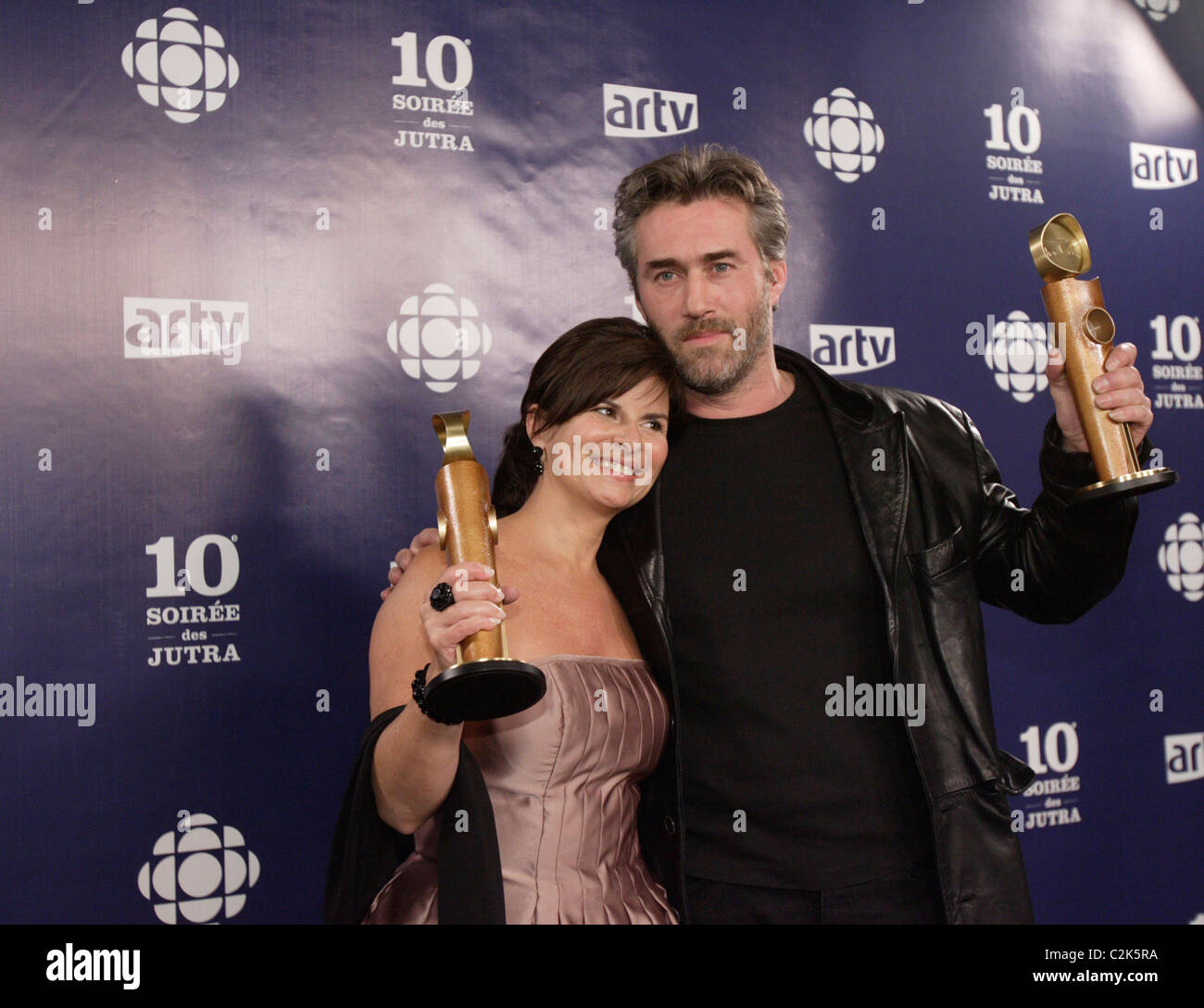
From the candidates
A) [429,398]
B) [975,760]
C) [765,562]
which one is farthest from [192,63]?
[975,760]

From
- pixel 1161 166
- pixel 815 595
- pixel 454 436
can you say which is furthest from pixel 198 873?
pixel 1161 166

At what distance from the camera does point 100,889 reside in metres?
2.46

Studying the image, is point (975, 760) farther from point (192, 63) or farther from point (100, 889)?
point (192, 63)

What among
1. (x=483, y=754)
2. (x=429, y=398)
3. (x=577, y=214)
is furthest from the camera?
(x=577, y=214)

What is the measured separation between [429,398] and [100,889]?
4.57 feet

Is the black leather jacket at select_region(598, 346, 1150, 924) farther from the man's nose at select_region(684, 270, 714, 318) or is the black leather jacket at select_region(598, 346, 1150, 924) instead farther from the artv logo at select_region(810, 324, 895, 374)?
the artv logo at select_region(810, 324, 895, 374)

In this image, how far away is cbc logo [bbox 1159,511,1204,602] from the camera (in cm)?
364

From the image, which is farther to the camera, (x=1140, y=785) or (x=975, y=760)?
(x=1140, y=785)

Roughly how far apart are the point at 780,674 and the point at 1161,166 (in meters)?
2.84

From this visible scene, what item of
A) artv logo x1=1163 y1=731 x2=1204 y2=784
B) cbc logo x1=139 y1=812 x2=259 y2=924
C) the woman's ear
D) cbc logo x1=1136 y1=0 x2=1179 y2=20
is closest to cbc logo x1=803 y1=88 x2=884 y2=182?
cbc logo x1=1136 y1=0 x2=1179 y2=20

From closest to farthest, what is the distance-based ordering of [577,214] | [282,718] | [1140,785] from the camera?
[282,718] → [577,214] → [1140,785]

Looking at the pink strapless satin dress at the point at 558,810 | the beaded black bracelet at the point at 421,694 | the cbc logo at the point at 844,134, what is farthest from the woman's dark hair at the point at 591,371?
the cbc logo at the point at 844,134

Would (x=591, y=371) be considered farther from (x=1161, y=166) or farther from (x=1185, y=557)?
(x=1161, y=166)
